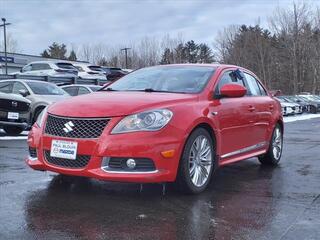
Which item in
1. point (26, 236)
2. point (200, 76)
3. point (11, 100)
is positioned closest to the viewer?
point (26, 236)

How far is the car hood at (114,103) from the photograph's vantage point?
5.41 m

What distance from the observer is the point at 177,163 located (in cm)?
546

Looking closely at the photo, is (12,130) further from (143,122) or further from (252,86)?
(143,122)

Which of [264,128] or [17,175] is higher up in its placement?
[264,128]

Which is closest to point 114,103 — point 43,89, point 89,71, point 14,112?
point 14,112

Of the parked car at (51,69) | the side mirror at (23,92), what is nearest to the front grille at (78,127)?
the side mirror at (23,92)

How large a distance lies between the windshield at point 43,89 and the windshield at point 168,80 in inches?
319

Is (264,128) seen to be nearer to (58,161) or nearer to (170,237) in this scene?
(58,161)

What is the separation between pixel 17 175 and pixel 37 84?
8.73 meters

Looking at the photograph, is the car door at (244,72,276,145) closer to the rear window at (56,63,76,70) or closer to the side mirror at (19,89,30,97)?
the side mirror at (19,89,30,97)

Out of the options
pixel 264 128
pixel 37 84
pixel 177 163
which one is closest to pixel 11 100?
pixel 37 84

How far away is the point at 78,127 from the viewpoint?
213 inches

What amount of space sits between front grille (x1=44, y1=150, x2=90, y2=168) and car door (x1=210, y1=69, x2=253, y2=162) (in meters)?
1.65

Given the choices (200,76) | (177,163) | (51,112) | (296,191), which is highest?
(200,76)
